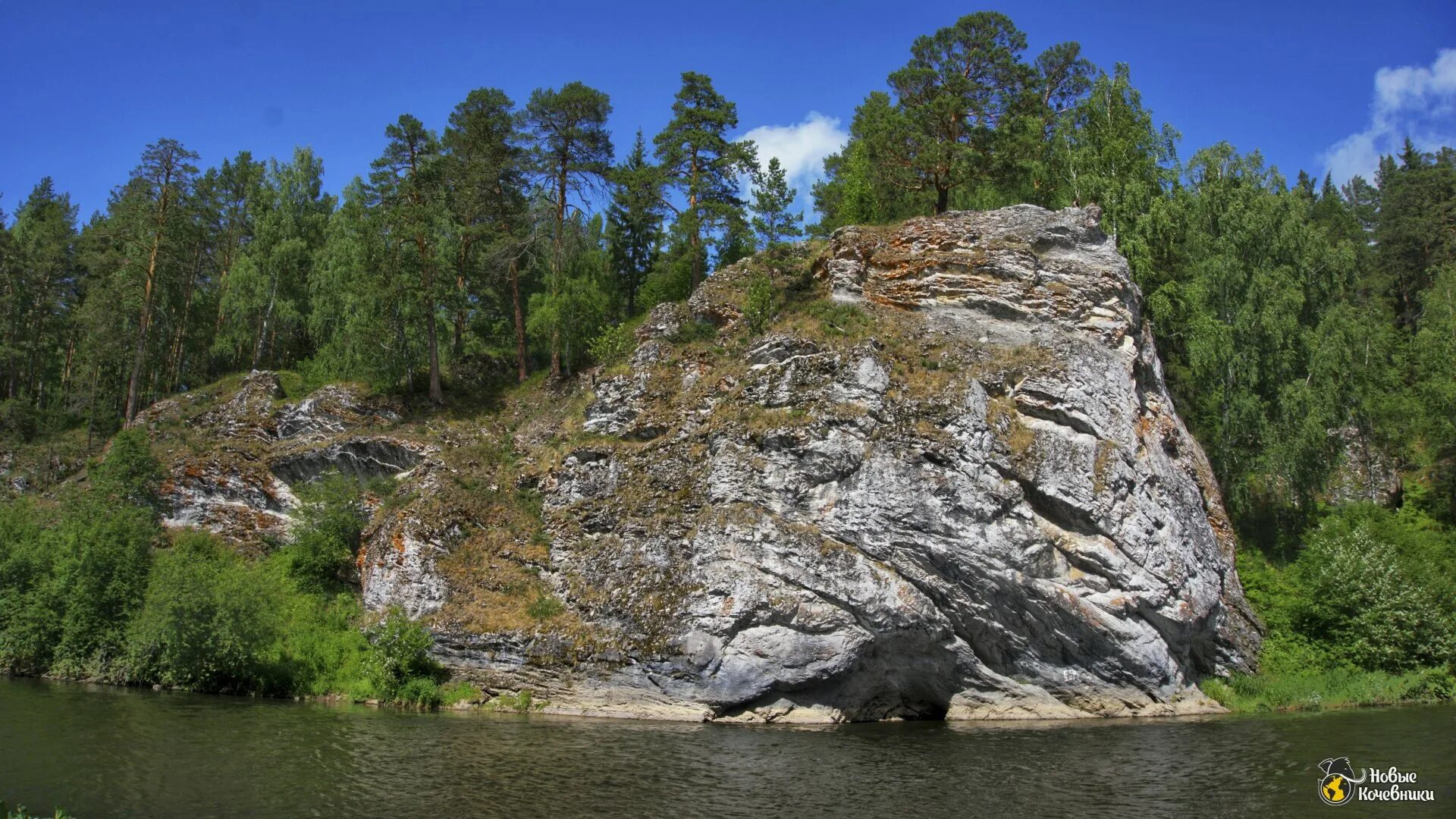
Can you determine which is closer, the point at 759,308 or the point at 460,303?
the point at 759,308

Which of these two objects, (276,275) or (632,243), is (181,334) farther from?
(632,243)

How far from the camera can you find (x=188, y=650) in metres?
29.1

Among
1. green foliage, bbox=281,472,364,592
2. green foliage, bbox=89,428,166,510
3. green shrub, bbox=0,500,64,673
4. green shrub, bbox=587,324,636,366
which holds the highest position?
green shrub, bbox=587,324,636,366

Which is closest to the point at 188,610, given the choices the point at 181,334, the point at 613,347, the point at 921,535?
the point at 613,347

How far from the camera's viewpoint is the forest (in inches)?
1421

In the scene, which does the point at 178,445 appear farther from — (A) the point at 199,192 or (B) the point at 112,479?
(A) the point at 199,192

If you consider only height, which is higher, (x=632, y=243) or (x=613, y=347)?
(x=632, y=243)

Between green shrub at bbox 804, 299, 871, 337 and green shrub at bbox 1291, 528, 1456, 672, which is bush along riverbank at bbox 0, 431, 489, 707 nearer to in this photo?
green shrub at bbox 804, 299, 871, 337

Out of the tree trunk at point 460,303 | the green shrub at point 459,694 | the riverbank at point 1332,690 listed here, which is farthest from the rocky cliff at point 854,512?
the tree trunk at point 460,303

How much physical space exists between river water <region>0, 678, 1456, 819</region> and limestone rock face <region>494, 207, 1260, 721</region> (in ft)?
5.68

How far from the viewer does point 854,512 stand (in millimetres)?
28375

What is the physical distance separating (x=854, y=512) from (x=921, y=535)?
2.38m

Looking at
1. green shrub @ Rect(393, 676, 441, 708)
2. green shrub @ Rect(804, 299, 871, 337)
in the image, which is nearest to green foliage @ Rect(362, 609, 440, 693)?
green shrub @ Rect(393, 676, 441, 708)

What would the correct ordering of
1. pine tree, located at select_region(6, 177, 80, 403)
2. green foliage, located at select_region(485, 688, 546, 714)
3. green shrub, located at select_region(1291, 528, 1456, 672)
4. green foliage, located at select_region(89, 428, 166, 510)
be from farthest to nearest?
pine tree, located at select_region(6, 177, 80, 403) < green foliage, located at select_region(89, 428, 166, 510) < green shrub, located at select_region(1291, 528, 1456, 672) < green foliage, located at select_region(485, 688, 546, 714)
